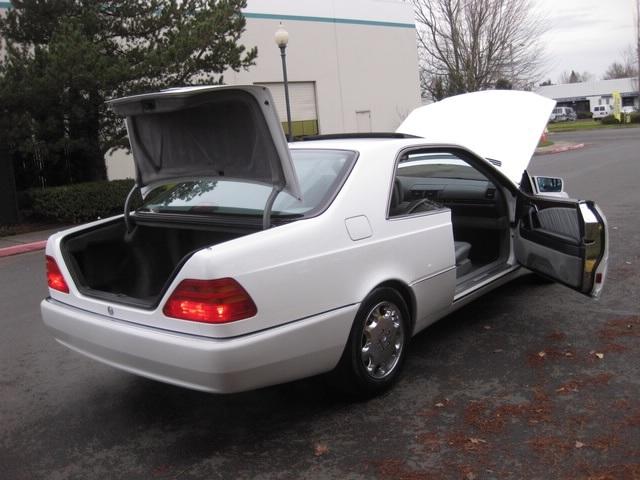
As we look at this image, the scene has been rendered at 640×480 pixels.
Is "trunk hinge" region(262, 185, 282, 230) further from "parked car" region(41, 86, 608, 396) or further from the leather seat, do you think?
the leather seat

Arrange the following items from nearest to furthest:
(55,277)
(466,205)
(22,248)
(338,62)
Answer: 1. (55,277)
2. (466,205)
3. (22,248)
4. (338,62)

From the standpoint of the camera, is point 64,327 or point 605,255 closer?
point 64,327

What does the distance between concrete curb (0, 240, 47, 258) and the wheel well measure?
8.98 meters

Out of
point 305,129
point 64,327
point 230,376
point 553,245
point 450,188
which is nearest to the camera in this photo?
point 230,376

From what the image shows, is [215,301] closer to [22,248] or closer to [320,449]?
[320,449]

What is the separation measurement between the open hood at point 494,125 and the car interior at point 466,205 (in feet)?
0.68

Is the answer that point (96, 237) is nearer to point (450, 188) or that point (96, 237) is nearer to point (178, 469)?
point (178, 469)

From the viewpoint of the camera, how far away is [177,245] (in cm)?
436

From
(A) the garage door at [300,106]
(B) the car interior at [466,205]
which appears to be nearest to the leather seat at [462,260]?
(B) the car interior at [466,205]

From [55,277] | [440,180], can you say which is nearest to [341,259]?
[55,277]

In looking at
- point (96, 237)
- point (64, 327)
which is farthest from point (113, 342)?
point (96, 237)

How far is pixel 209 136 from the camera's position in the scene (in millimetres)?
3676

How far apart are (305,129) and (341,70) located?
3.09 meters

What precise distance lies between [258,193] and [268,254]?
0.96 m
